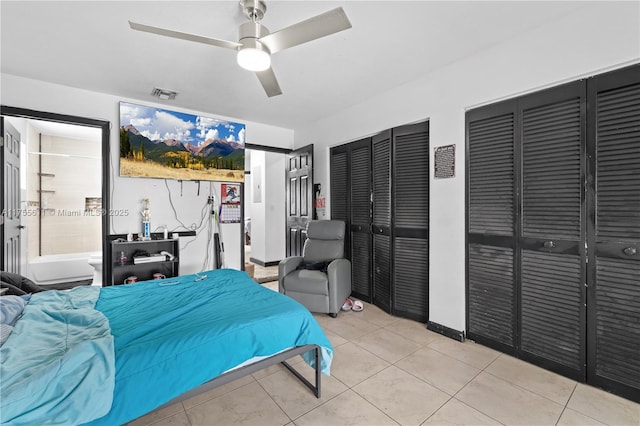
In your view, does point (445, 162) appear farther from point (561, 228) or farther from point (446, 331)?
point (446, 331)

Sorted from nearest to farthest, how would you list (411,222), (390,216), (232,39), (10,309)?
(10,309) → (232,39) → (411,222) → (390,216)

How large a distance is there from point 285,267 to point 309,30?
253 cm

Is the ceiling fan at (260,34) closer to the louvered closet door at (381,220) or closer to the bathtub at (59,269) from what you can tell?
the louvered closet door at (381,220)

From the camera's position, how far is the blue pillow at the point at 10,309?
1505 mm

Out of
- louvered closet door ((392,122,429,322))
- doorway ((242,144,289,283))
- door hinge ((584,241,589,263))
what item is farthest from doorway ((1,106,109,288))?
door hinge ((584,241,589,263))

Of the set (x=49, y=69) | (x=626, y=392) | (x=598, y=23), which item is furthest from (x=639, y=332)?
(x=49, y=69)

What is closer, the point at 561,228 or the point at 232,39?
the point at 561,228

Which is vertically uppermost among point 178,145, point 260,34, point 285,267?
point 260,34

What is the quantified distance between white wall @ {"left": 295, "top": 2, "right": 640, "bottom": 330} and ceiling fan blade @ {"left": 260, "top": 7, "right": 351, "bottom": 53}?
1.58 meters

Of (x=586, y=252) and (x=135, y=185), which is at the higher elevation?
(x=135, y=185)

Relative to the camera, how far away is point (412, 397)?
1.89m

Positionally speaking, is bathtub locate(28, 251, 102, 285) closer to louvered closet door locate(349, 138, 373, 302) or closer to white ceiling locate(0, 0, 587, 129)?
white ceiling locate(0, 0, 587, 129)

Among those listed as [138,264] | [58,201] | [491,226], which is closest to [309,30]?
[491,226]

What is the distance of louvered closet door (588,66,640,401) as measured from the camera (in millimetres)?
1804
